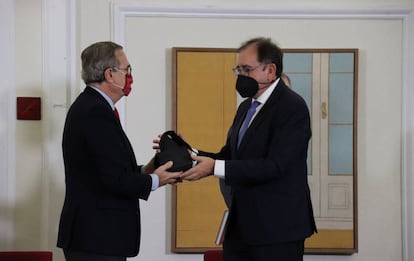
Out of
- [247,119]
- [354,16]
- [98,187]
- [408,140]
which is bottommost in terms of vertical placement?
[98,187]

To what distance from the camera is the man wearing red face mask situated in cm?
260

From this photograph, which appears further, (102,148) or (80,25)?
(80,25)

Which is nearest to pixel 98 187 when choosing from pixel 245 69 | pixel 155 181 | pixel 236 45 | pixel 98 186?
pixel 98 186

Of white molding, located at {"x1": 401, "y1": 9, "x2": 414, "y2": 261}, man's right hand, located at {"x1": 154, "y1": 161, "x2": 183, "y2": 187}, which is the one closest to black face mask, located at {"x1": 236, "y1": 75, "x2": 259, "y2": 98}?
man's right hand, located at {"x1": 154, "y1": 161, "x2": 183, "y2": 187}

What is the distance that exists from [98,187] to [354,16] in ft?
7.03

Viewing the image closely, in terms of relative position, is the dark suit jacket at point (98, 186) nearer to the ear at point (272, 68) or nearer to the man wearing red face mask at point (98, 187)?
the man wearing red face mask at point (98, 187)

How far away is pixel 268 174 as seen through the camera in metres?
2.58

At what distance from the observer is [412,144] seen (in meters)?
4.04

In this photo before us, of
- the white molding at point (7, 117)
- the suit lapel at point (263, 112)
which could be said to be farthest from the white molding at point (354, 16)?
the suit lapel at point (263, 112)

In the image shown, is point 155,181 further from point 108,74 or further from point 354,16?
point 354,16

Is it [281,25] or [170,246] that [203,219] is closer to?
[170,246]

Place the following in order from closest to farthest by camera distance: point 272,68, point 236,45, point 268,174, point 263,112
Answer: point 268,174, point 263,112, point 272,68, point 236,45

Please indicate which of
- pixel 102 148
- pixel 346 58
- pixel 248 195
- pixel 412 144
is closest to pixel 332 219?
pixel 412 144

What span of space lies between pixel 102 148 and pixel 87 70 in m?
0.39
